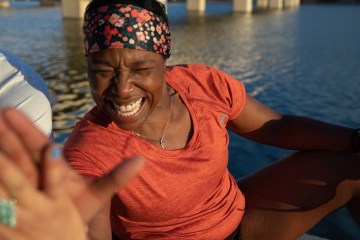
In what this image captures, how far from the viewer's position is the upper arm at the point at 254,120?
2542 mm

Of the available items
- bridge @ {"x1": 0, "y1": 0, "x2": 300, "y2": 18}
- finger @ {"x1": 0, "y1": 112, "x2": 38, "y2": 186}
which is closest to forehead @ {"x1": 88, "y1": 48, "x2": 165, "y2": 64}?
finger @ {"x1": 0, "y1": 112, "x2": 38, "y2": 186}

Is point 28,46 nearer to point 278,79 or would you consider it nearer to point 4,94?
point 278,79

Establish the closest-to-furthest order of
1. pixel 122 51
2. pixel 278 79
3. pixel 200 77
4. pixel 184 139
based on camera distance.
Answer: pixel 122 51
pixel 184 139
pixel 200 77
pixel 278 79

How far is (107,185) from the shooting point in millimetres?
1005

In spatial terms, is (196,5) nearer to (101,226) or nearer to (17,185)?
(101,226)

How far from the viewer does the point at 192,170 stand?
2.04 m

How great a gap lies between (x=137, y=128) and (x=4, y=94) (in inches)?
24.7

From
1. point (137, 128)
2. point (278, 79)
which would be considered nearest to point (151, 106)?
point (137, 128)

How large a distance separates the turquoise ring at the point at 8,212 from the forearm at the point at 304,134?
1.87 m

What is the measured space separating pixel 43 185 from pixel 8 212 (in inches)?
4.2

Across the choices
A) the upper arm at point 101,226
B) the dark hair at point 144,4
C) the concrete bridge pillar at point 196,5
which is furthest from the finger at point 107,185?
the concrete bridge pillar at point 196,5

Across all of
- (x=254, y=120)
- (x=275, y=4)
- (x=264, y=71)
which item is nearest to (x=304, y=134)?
(x=254, y=120)

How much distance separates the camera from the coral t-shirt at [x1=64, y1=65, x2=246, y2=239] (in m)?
1.89

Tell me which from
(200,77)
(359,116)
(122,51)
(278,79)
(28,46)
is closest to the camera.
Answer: (122,51)
